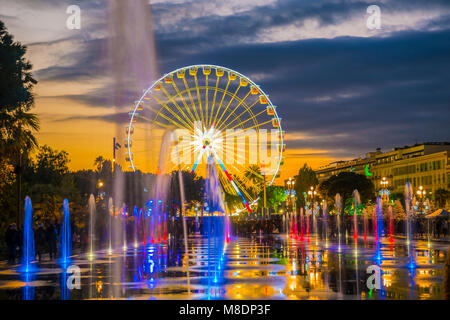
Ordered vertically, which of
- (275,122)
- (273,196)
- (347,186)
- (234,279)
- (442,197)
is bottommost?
(234,279)

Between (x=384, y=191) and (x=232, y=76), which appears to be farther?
(x=384, y=191)

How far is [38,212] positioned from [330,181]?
9701 cm

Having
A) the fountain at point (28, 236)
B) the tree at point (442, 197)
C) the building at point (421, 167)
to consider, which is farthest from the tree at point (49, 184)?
the building at point (421, 167)

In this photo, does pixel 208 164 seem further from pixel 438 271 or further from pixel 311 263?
pixel 438 271

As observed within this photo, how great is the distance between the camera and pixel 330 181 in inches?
5733

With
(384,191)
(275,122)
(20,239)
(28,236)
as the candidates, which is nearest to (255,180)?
(384,191)

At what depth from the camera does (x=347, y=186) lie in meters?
140

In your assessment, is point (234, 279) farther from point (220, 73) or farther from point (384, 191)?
point (384, 191)

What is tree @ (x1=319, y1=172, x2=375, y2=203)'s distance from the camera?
140 m

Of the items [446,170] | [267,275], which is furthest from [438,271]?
[446,170]

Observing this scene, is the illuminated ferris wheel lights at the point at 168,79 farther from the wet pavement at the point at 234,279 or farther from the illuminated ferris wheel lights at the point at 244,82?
the wet pavement at the point at 234,279

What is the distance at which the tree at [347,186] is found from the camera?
461 ft

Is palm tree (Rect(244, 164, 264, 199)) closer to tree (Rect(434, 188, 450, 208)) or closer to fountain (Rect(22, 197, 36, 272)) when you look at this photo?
fountain (Rect(22, 197, 36, 272))

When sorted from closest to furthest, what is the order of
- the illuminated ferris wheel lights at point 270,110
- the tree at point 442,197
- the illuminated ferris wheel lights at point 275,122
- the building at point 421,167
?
the illuminated ferris wheel lights at point 270,110 < the illuminated ferris wheel lights at point 275,122 < the tree at point 442,197 < the building at point 421,167
